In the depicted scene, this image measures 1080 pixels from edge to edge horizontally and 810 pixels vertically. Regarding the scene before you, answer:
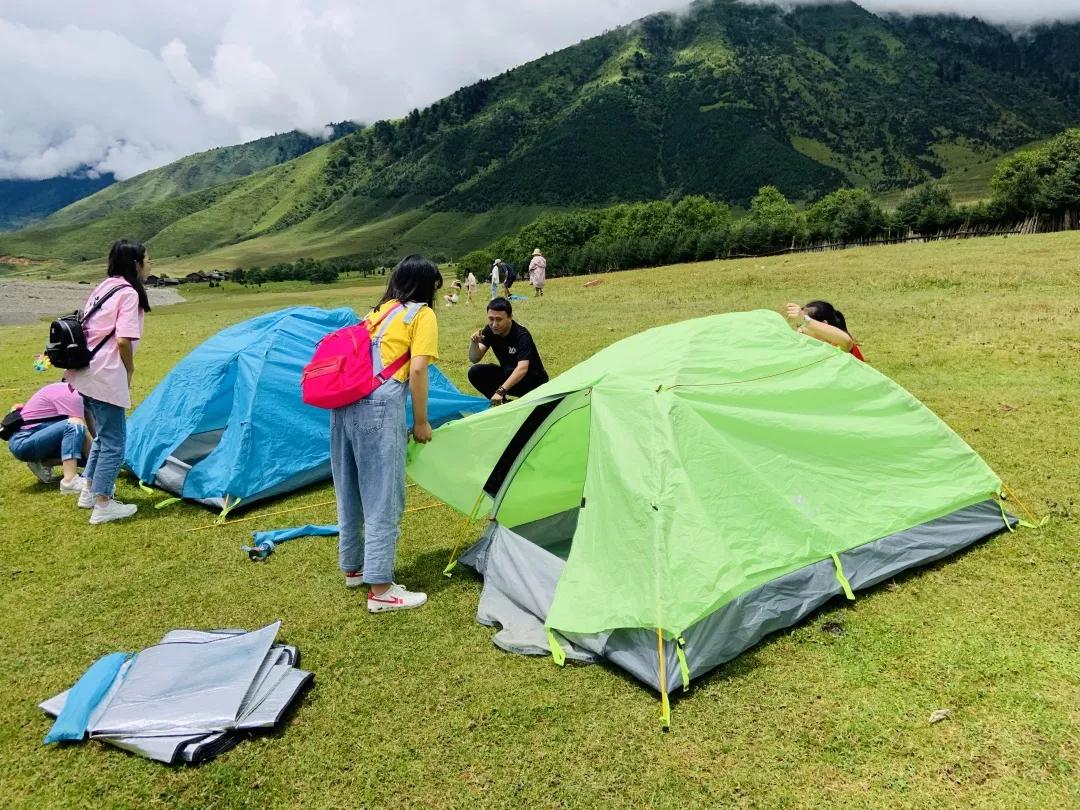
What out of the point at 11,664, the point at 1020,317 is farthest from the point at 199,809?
the point at 1020,317

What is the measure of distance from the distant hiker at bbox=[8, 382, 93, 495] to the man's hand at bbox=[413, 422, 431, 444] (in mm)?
5636

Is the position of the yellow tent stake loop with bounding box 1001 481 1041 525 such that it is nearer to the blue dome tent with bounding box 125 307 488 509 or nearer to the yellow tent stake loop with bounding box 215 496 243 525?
the blue dome tent with bounding box 125 307 488 509

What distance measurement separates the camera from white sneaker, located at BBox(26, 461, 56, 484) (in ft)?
30.3

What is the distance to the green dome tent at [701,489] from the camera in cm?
482

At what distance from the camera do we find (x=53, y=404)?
354 inches

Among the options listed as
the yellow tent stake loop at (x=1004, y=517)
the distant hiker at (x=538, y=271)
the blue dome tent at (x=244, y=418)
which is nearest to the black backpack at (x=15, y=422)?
the blue dome tent at (x=244, y=418)

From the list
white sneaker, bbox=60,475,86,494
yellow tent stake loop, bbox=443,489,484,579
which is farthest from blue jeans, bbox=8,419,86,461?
yellow tent stake loop, bbox=443,489,484,579

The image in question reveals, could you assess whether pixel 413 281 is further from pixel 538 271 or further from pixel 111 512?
pixel 538 271

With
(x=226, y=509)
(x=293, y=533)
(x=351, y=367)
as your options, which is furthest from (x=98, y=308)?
(x=351, y=367)

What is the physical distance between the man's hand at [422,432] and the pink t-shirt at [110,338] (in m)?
3.76

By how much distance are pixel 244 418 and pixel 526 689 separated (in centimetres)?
517

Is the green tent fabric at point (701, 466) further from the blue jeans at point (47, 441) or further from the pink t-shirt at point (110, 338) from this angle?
the blue jeans at point (47, 441)

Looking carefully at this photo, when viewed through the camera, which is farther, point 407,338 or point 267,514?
point 267,514

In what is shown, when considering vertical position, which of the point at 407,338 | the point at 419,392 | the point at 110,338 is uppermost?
the point at 110,338
